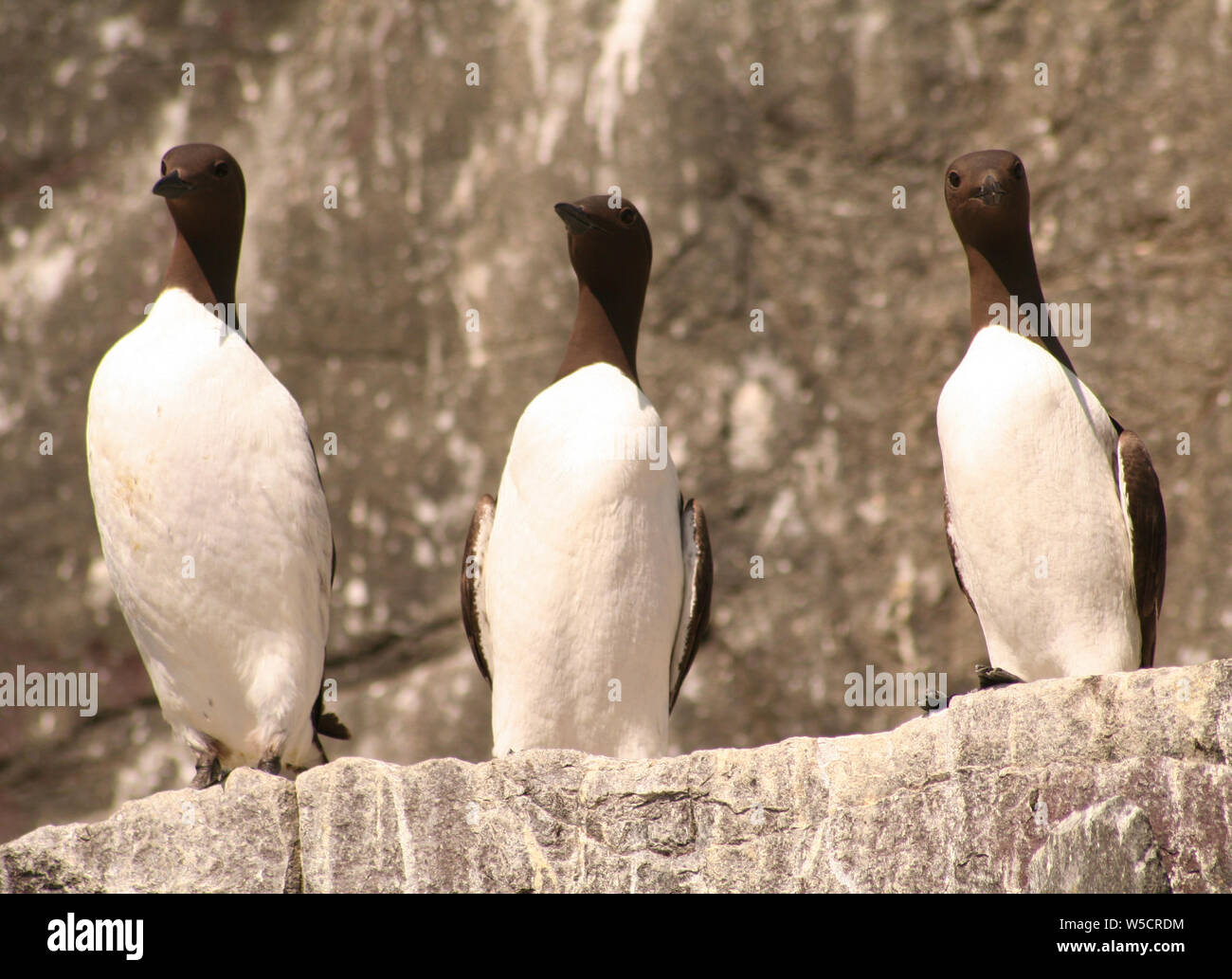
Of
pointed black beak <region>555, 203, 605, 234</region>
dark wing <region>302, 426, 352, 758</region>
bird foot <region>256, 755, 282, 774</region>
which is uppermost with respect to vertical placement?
pointed black beak <region>555, 203, 605, 234</region>

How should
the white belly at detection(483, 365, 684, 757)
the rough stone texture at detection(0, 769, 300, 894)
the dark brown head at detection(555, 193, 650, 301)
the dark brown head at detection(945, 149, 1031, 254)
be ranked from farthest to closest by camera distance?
the dark brown head at detection(555, 193, 650, 301) → the dark brown head at detection(945, 149, 1031, 254) → the white belly at detection(483, 365, 684, 757) → the rough stone texture at detection(0, 769, 300, 894)

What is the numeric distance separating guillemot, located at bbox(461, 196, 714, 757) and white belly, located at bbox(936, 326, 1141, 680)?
1137 millimetres

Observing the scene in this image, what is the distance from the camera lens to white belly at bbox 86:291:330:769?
591 cm

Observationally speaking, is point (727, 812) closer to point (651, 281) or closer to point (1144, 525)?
point (1144, 525)

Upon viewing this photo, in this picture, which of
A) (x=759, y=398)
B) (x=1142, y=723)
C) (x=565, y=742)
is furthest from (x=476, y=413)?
(x=1142, y=723)

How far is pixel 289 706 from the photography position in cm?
601

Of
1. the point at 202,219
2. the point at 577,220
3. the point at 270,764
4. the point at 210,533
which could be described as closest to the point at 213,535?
the point at 210,533

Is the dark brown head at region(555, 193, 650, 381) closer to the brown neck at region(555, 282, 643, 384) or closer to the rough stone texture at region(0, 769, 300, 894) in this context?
the brown neck at region(555, 282, 643, 384)

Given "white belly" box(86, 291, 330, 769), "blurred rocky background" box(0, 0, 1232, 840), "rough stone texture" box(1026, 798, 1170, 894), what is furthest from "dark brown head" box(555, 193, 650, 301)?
"rough stone texture" box(1026, 798, 1170, 894)

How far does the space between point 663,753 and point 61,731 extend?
4240mm

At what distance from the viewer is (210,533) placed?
5918mm

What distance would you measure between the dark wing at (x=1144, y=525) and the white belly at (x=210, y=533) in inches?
114

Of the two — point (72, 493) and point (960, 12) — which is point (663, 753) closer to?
point (72, 493)

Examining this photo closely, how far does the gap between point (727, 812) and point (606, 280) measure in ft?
8.53
